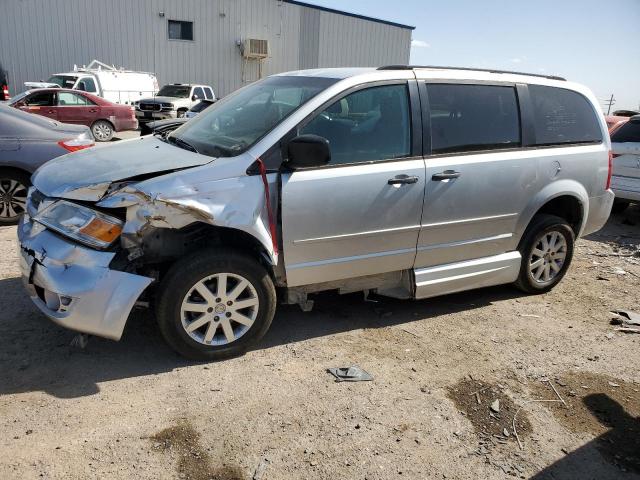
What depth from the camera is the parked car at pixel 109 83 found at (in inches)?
737

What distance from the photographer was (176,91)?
67.6ft

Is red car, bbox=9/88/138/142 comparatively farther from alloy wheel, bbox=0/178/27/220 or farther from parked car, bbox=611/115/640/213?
parked car, bbox=611/115/640/213

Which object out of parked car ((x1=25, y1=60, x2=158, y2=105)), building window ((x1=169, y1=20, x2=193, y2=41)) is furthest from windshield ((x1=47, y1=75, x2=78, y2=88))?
Answer: building window ((x1=169, y1=20, x2=193, y2=41))

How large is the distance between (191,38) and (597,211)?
2612 centimetres

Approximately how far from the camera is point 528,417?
10.5 ft

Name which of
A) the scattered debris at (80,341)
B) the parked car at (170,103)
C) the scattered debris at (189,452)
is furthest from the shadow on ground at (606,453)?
the parked car at (170,103)

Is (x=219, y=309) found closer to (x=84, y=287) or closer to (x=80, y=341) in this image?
(x=84, y=287)

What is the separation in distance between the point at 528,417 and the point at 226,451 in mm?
1815

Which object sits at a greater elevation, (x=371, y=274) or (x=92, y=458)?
(x=371, y=274)

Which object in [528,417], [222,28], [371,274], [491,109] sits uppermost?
[222,28]

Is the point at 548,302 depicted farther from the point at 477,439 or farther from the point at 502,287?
the point at 477,439

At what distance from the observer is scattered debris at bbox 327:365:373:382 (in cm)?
346

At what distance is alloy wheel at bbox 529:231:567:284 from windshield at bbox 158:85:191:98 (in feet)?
58.9

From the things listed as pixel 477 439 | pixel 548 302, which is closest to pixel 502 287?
pixel 548 302
